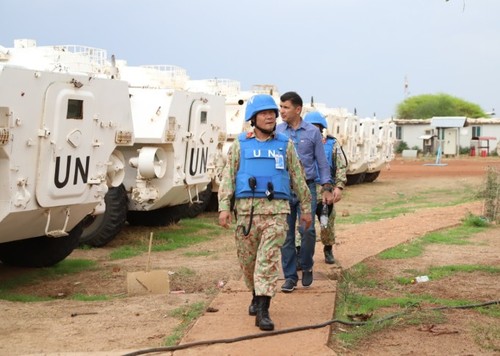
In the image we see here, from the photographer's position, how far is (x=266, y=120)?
20.9ft

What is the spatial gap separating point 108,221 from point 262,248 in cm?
586

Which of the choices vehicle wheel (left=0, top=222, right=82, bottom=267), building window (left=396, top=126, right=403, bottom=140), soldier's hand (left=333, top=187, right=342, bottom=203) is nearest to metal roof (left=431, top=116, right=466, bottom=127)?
building window (left=396, top=126, right=403, bottom=140)

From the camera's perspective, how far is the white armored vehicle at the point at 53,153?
7.93 m

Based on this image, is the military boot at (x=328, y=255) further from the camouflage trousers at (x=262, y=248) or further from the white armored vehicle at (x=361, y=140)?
the white armored vehicle at (x=361, y=140)

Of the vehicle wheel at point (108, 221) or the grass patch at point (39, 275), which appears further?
the vehicle wheel at point (108, 221)

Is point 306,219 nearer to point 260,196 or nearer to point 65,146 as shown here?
point 260,196

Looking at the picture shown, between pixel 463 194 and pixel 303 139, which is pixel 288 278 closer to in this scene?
pixel 303 139

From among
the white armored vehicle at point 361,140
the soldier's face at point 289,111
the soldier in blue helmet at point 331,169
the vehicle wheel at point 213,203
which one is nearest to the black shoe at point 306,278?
the soldier in blue helmet at point 331,169

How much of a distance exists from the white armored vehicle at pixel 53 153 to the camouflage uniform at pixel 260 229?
2.33 m

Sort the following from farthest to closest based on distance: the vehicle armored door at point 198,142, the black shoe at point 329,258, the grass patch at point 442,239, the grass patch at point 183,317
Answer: the vehicle armored door at point 198,142 < the grass patch at point 442,239 < the black shoe at point 329,258 < the grass patch at point 183,317

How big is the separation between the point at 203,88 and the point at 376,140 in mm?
11692

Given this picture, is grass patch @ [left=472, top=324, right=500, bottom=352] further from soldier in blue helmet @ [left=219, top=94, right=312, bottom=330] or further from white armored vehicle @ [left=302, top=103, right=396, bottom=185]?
white armored vehicle @ [left=302, top=103, right=396, bottom=185]

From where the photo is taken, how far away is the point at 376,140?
3031 cm

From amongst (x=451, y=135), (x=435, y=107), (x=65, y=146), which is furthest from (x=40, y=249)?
(x=435, y=107)
